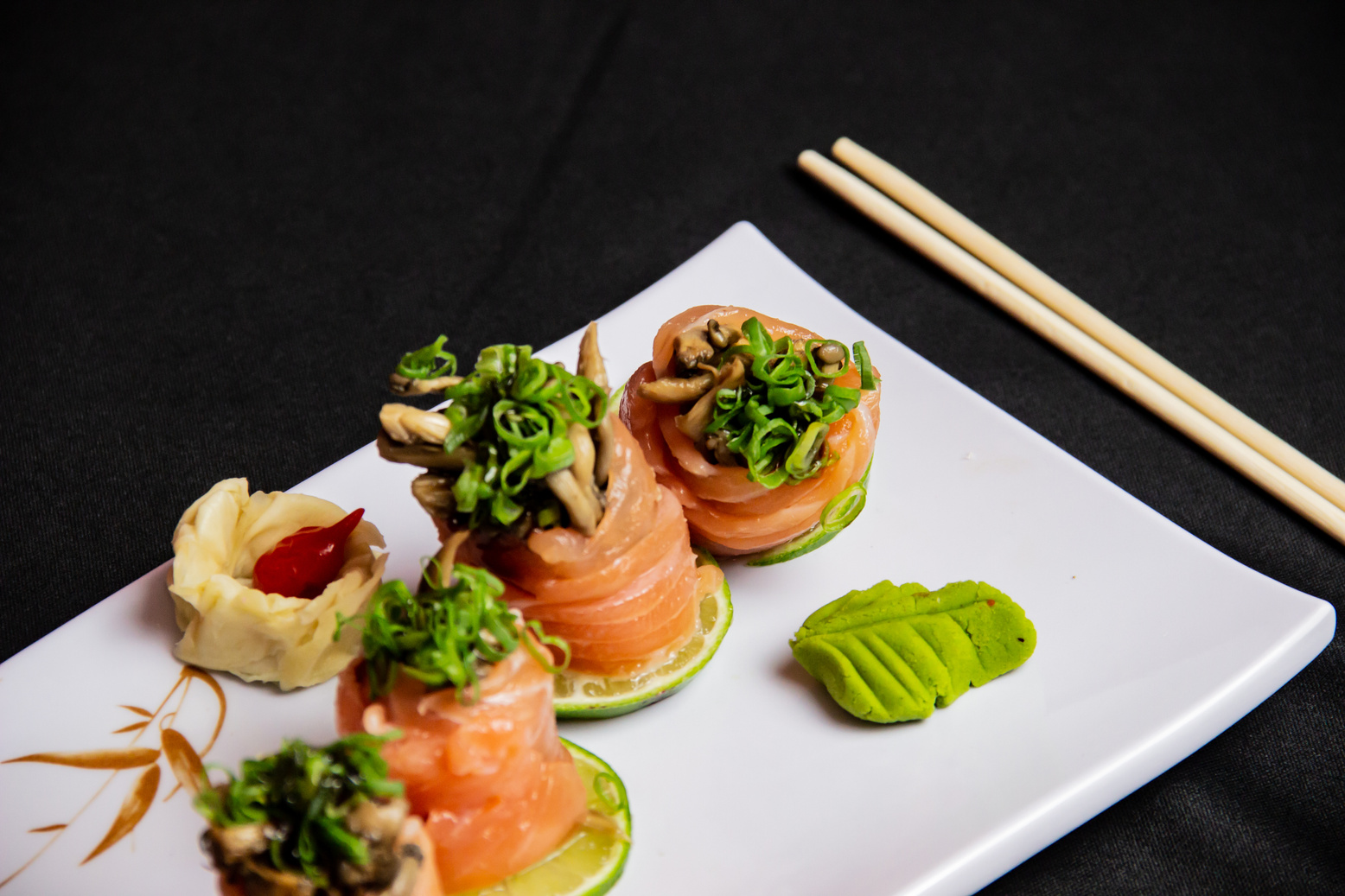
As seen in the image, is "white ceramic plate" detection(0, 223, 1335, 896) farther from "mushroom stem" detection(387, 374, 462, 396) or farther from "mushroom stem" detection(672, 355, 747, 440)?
"mushroom stem" detection(387, 374, 462, 396)

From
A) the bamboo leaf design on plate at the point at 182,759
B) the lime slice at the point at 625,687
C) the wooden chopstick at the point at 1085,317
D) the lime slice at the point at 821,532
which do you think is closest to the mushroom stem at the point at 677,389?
the lime slice at the point at 821,532

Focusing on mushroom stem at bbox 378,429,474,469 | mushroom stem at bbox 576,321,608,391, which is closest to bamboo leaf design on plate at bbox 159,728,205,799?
mushroom stem at bbox 378,429,474,469

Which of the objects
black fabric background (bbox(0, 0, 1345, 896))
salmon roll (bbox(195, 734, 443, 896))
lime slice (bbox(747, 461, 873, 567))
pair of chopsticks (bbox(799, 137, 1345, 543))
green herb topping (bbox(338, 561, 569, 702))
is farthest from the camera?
black fabric background (bbox(0, 0, 1345, 896))

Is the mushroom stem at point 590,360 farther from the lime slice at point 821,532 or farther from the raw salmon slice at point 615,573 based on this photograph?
Answer: the lime slice at point 821,532

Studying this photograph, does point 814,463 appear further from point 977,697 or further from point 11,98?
point 11,98

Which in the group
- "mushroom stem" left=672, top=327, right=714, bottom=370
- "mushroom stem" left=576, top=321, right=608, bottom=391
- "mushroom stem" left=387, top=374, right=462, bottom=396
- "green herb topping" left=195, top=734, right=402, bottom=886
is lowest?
"green herb topping" left=195, top=734, right=402, bottom=886

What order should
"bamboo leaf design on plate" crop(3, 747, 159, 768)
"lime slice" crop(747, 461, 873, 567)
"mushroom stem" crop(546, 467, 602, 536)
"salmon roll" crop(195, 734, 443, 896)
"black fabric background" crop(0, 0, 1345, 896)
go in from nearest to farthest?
"salmon roll" crop(195, 734, 443, 896)
"mushroom stem" crop(546, 467, 602, 536)
"bamboo leaf design on plate" crop(3, 747, 159, 768)
"lime slice" crop(747, 461, 873, 567)
"black fabric background" crop(0, 0, 1345, 896)

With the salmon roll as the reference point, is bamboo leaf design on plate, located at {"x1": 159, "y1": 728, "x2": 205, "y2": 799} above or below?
below

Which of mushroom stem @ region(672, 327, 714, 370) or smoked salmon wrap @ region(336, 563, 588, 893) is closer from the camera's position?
smoked salmon wrap @ region(336, 563, 588, 893)
